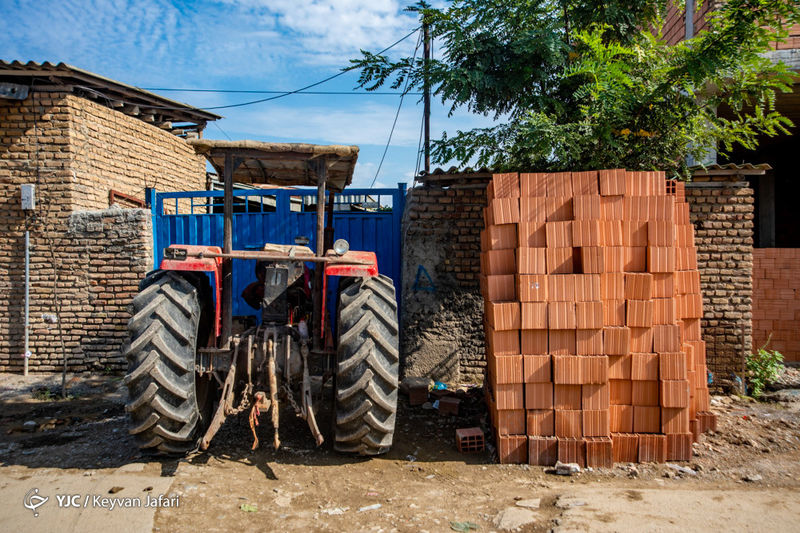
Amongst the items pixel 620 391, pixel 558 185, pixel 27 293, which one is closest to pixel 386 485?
pixel 620 391

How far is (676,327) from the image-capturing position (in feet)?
14.2

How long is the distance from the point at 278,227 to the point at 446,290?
2721 millimetres

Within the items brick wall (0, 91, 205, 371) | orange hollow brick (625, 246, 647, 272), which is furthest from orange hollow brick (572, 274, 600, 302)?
brick wall (0, 91, 205, 371)

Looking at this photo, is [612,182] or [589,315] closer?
[589,315]

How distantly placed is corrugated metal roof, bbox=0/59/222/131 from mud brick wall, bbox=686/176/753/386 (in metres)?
→ 8.24

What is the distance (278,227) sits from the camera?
7.68 m

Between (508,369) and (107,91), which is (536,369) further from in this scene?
(107,91)

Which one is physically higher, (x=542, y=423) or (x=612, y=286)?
(x=612, y=286)

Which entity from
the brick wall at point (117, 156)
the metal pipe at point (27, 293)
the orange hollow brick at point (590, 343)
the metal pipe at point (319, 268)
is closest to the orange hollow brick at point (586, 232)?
the orange hollow brick at point (590, 343)

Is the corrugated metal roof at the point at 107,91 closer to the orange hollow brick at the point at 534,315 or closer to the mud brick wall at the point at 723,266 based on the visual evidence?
the orange hollow brick at the point at 534,315

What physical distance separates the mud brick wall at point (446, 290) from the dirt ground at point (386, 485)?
53.9 inches

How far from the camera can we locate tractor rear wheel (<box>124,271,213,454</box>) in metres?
3.67

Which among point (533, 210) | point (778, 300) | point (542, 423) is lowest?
point (542, 423)

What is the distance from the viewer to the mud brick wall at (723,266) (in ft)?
20.8
